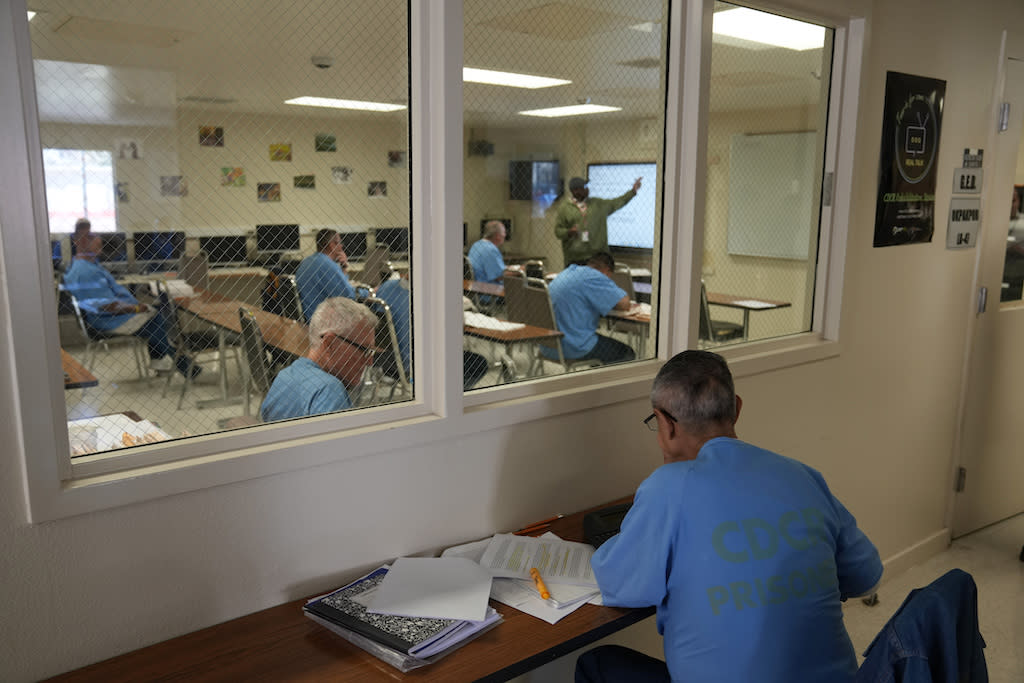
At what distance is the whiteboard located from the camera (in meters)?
2.76

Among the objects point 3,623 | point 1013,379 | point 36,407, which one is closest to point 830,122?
point 1013,379

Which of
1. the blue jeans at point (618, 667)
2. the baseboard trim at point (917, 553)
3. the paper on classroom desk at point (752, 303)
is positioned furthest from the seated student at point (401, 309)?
the baseboard trim at point (917, 553)

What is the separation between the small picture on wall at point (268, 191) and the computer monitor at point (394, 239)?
253 millimetres

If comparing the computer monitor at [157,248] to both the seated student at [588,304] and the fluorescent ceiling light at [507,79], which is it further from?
the seated student at [588,304]

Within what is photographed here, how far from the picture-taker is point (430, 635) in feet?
4.83

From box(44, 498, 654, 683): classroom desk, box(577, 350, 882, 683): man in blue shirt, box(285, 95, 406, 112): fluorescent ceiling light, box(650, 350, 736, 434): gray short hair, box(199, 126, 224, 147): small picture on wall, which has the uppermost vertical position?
box(285, 95, 406, 112): fluorescent ceiling light

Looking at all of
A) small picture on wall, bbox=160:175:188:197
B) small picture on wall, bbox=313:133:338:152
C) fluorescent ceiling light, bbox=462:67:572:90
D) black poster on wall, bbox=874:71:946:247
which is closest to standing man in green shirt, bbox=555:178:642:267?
fluorescent ceiling light, bbox=462:67:572:90

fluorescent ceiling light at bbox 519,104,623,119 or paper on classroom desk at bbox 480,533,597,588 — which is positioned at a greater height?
fluorescent ceiling light at bbox 519,104,623,119

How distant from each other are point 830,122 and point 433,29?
69.1 inches

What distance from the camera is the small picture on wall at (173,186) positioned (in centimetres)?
155

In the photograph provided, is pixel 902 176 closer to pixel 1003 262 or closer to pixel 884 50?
pixel 884 50

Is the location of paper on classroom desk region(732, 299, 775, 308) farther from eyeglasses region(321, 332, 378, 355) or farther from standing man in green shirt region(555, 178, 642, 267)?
eyeglasses region(321, 332, 378, 355)

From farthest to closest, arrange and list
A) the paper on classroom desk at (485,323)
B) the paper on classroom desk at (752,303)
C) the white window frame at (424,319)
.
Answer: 1. the paper on classroom desk at (752,303)
2. the paper on classroom desk at (485,323)
3. the white window frame at (424,319)

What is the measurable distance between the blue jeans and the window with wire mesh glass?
0.76 meters
